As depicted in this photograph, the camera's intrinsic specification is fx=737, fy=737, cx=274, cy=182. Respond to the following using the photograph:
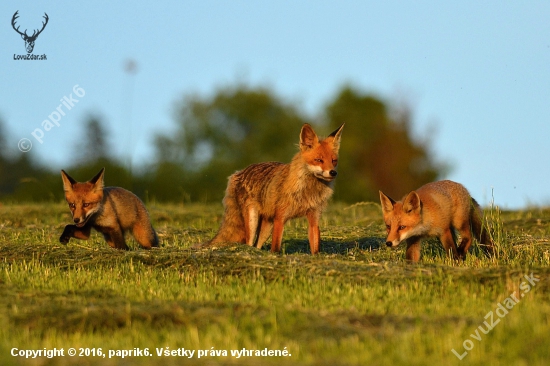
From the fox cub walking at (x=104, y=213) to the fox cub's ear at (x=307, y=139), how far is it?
9.01 ft

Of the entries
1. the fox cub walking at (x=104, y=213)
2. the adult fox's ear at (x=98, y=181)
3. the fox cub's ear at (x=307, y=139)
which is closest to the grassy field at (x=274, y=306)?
the fox cub walking at (x=104, y=213)

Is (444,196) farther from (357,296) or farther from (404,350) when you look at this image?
(404,350)

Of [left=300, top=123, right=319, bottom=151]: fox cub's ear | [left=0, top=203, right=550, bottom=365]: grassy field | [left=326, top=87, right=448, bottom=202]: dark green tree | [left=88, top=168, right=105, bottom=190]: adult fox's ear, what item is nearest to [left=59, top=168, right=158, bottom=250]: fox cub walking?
[left=88, top=168, right=105, bottom=190]: adult fox's ear

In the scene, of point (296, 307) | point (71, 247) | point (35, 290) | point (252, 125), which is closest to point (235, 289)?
point (296, 307)

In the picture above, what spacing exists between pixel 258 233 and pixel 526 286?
15.8 feet

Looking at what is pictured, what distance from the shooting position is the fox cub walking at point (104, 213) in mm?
10734

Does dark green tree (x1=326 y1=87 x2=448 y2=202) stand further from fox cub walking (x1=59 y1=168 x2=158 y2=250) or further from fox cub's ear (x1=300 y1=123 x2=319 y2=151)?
fox cub's ear (x1=300 y1=123 x2=319 y2=151)

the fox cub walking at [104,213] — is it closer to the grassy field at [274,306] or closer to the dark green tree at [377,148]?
the grassy field at [274,306]

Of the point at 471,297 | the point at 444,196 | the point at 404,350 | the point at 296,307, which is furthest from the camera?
the point at 444,196

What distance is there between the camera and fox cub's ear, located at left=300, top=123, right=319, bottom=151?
35.4 feet

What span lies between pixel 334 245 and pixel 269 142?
31.2 m

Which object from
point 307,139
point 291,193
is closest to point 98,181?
point 291,193

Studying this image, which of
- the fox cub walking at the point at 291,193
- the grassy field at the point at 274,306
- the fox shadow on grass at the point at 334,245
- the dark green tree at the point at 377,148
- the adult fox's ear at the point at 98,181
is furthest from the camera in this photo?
the dark green tree at the point at 377,148

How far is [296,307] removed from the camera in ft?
22.3
